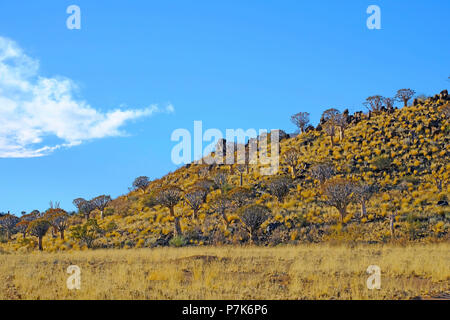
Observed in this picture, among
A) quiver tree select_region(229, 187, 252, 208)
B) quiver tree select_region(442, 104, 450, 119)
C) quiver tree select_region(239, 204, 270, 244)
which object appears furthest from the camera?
quiver tree select_region(442, 104, 450, 119)

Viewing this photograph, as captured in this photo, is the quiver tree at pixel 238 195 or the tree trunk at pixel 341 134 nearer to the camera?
the quiver tree at pixel 238 195

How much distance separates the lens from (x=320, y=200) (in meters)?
39.1

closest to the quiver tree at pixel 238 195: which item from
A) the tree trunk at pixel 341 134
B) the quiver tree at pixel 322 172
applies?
the quiver tree at pixel 322 172

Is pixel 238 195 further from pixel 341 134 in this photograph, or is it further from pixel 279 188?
pixel 341 134

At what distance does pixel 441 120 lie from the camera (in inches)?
2126

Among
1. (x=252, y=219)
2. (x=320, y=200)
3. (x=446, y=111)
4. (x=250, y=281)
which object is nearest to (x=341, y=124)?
(x=446, y=111)

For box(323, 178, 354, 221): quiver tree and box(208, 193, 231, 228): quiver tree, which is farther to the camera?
box(208, 193, 231, 228): quiver tree

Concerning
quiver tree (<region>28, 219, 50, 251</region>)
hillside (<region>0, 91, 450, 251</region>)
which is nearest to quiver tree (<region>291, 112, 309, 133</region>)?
hillside (<region>0, 91, 450, 251</region>)

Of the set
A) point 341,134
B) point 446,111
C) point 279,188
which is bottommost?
point 279,188

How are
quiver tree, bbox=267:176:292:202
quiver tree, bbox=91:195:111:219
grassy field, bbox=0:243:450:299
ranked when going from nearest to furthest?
1. grassy field, bbox=0:243:450:299
2. quiver tree, bbox=267:176:292:202
3. quiver tree, bbox=91:195:111:219

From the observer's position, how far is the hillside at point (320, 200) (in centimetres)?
2997

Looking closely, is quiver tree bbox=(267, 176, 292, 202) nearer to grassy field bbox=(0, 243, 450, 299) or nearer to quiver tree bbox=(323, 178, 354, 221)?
quiver tree bbox=(323, 178, 354, 221)

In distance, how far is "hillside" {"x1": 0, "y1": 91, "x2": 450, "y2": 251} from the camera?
30.0 metres

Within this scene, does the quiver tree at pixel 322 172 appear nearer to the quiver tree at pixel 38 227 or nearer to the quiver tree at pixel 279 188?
the quiver tree at pixel 279 188
